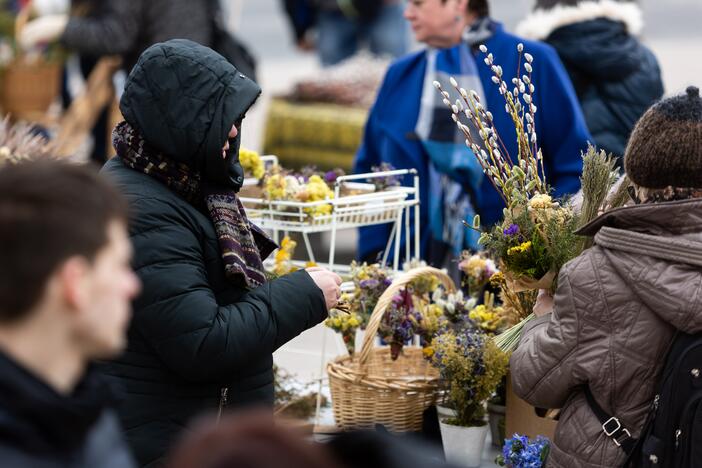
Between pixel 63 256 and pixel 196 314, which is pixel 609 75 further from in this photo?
pixel 63 256

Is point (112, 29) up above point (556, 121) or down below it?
below

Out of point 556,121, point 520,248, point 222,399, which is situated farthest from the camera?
point 556,121

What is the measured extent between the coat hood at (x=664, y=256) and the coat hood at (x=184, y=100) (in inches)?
32.1

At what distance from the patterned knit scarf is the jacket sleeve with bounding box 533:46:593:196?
66.9 inches

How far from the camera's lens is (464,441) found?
3.08 m

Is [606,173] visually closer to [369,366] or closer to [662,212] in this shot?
[662,212]

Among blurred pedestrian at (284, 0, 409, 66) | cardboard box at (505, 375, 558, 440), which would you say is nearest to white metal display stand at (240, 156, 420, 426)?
cardboard box at (505, 375, 558, 440)

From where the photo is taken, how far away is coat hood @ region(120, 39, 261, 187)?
95.3 inches

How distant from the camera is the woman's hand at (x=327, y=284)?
2.56 m

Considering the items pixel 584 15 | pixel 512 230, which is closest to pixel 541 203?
pixel 512 230

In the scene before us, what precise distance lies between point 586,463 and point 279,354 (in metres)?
1.59

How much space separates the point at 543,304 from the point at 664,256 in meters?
0.51

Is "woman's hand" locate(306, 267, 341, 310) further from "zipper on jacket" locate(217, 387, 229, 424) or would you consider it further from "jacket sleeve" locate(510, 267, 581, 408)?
"jacket sleeve" locate(510, 267, 581, 408)

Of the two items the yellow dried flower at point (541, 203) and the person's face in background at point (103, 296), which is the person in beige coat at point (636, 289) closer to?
the yellow dried flower at point (541, 203)
